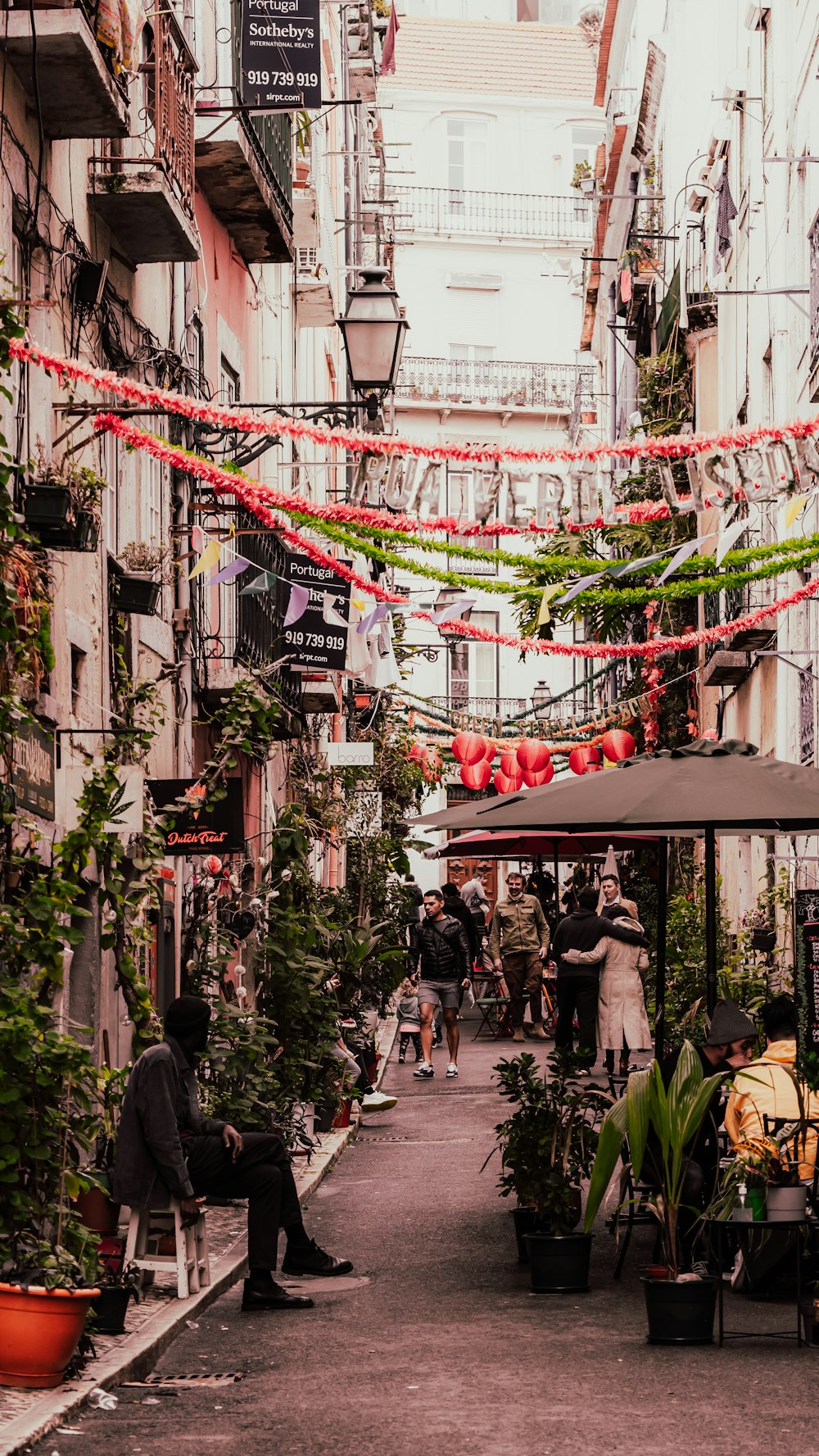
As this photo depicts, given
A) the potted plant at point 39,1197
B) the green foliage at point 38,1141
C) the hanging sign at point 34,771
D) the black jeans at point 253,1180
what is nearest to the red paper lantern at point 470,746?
the black jeans at point 253,1180

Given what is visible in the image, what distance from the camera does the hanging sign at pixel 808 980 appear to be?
44.5 ft

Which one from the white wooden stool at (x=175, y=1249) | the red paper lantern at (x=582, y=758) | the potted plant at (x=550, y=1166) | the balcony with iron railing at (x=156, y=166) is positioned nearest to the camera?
the white wooden stool at (x=175, y=1249)

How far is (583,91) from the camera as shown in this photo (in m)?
65.3

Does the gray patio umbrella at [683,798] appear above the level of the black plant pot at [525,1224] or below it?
above

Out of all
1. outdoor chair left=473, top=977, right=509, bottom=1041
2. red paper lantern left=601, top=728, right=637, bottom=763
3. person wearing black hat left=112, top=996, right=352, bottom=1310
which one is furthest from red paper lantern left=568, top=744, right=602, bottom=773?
person wearing black hat left=112, top=996, right=352, bottom=1310

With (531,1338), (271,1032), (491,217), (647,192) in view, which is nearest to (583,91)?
(491,217)

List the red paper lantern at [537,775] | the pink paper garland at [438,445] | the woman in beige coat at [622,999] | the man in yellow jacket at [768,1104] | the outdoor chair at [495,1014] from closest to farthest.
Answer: the man in yellow jacket at [768,1104] < the pink paper garland at [438,445] < the woman in beige coat at [622,999] < the outdoor chair at [495,1014] < the red paper lantern at [537,775]

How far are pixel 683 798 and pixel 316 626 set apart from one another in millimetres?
10782

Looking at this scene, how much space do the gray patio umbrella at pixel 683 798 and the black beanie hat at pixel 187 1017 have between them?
1781mm

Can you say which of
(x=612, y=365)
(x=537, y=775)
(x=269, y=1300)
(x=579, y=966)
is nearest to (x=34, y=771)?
(x=269, y=1300)

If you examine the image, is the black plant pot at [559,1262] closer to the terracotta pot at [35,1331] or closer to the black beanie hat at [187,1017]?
the black beanie hat at [187,1017]

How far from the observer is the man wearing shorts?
21.1m

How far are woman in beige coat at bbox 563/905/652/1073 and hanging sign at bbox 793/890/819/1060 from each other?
18.7ft

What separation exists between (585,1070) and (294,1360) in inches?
121
